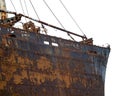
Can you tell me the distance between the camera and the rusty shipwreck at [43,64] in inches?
781

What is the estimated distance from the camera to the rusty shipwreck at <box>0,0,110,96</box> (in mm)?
19844

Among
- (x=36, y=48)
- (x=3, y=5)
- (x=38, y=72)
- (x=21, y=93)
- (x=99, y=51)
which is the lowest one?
(x=21, y=93)

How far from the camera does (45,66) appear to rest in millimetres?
21812

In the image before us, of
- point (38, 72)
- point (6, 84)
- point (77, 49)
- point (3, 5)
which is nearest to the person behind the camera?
point (6, 84)

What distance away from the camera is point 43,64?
21.7 meters

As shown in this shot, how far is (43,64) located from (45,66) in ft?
0.64

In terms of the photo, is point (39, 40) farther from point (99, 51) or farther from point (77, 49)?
point (99, 51)

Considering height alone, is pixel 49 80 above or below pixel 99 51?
below

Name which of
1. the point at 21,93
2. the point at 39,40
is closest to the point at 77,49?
the point at 39,40

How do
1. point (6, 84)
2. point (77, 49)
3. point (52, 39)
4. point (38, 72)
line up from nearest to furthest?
point (6, 84), point (38, 72), point (52, 39), point (77, 49)

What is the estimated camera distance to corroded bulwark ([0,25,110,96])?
19.8 m

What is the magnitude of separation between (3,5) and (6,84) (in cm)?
962

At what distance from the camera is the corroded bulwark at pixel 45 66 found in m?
19.8

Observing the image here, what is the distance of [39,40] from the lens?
22.1 meters
